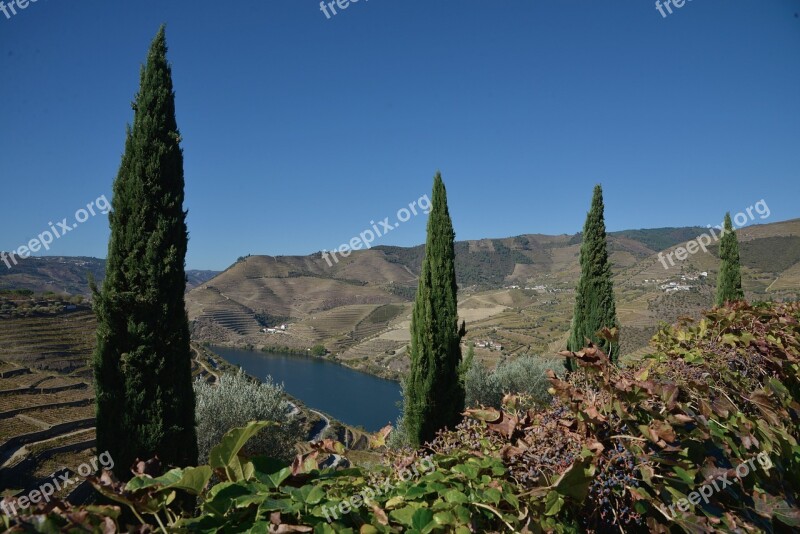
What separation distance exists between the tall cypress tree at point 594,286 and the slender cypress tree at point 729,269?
5.99 meters

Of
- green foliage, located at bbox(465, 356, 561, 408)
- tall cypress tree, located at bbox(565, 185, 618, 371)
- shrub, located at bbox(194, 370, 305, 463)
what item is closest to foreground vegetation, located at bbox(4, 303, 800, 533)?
shrub, located at bbox(194, 370, 305, 463)

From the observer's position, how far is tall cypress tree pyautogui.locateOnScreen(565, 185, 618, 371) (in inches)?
486

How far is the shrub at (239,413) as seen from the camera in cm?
1196

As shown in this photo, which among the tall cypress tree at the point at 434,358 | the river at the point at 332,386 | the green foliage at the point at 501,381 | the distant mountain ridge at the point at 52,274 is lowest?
the river at the point at 332,386

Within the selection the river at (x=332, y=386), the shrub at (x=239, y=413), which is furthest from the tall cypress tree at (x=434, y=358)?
the river at (x=332, y=386)

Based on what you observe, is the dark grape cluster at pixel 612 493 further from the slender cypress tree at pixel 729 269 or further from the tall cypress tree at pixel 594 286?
the slender cypress tree at pixel 729 269

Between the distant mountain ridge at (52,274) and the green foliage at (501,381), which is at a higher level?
the distant mountain ridge at (52,274)

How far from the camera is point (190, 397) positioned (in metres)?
6.35

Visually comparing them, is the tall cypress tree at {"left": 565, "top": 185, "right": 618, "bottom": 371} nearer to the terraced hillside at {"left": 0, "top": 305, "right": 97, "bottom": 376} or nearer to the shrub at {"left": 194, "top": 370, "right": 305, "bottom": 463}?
the shrub at {"left": 194, "top": 370, "right": 305, "bottom": 463}

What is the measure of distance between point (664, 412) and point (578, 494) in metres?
0.47

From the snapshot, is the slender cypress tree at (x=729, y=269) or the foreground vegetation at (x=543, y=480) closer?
the foreground vegetation at (x=543, y=480)

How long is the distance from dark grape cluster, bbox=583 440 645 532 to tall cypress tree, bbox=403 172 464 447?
24.3 feet

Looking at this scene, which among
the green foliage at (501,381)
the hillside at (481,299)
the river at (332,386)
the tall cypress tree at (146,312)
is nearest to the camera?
the tall cypress tree at (146,312)

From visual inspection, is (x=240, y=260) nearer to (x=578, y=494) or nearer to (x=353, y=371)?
(x=353, y=371)
